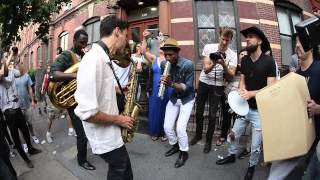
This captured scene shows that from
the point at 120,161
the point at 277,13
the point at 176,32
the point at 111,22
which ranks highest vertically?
the point at 277,13

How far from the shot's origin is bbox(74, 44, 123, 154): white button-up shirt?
9.93ft

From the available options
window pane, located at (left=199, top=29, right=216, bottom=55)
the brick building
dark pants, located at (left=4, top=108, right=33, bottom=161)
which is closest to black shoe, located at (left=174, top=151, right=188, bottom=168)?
dark pants, located at (left=4, top=108, right=33, bottom=161)

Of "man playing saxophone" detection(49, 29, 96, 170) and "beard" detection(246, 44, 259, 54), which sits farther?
"beard" detection(246, 44, 259, 54)

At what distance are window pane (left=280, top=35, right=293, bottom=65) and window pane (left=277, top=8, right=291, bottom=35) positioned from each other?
24 cm

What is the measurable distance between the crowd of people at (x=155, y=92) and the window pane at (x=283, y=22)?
6.70 meters

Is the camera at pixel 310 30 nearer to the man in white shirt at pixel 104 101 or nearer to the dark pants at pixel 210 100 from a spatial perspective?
the man in white shirt at pixel 104 101

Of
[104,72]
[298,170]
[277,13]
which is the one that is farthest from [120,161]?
[277,13]

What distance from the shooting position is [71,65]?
17.5 feet

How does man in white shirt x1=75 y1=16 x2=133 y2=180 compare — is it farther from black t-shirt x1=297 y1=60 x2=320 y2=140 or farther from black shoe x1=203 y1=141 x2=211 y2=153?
black shoe x1=203 y1=141 x2=211 y2=153

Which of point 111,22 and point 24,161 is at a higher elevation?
point 111,22

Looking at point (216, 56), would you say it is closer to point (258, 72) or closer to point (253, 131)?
point (258, 72)

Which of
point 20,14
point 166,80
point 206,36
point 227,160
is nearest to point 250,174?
point 227,160

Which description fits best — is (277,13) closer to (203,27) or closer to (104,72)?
(203,27)

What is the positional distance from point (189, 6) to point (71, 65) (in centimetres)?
687
